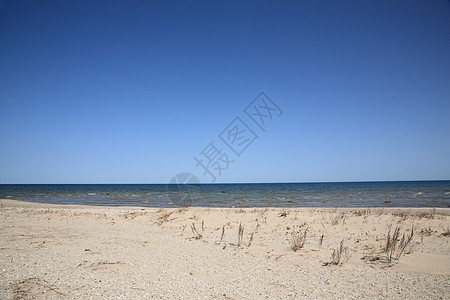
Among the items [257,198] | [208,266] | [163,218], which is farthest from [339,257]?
[257,198]

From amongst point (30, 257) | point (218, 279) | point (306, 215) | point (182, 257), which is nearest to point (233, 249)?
point (182, 257)

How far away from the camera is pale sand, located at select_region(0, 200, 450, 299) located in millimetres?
4109

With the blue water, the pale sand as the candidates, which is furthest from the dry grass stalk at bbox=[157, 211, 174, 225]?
the blue water

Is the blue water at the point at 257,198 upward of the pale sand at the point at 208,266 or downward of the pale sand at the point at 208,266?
downward

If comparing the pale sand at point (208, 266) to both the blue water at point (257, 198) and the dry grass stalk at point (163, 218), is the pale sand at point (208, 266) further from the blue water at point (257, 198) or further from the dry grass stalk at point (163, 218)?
the blue water at point (257, 198)

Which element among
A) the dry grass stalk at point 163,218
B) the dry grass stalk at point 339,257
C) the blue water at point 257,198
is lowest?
the blue water at point 257,198

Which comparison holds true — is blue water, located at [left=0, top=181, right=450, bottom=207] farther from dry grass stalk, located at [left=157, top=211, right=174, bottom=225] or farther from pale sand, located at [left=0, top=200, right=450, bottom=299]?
pale sand, located at [left=0, top=200, right=450, bottom=299]

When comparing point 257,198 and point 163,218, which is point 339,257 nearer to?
point 163,218

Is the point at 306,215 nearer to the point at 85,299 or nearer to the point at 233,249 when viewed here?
the point at 233,249

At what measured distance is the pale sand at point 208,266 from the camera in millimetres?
4109

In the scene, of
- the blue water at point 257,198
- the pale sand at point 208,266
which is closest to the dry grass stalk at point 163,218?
the pale sand at point 208,266

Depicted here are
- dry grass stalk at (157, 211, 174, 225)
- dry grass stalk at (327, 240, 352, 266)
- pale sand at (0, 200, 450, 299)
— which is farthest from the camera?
dry grass stalk at (157, 211, 174, 225)

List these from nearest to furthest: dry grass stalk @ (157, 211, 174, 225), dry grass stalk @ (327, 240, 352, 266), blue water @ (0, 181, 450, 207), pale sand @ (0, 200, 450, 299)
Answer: pale sand @ (0, 200, 450, 299) → dry grass stalk @ (327, 240, 352, 266) → dry grass stalk @ (157, 211, 174, 225) → blue water @ (0, 181, 450, 207)

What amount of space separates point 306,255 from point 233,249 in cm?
198
